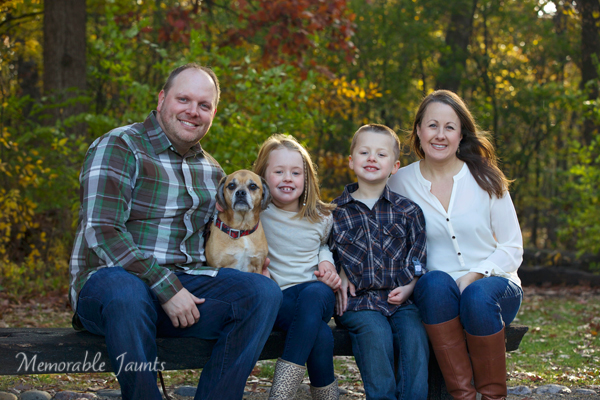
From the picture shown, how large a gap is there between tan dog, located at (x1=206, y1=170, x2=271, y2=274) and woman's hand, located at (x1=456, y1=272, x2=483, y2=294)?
109cm

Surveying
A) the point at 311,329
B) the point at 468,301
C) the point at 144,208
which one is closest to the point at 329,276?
the point at 311,329

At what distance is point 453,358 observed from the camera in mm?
2684

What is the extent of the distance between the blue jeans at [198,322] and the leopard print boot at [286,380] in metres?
0.20

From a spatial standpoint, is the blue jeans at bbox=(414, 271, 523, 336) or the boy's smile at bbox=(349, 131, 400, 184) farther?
the boy's smile at bbox=(349, 131, 400, 184)

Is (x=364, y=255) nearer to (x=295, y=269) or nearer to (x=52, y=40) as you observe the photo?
(x=295, y=269)

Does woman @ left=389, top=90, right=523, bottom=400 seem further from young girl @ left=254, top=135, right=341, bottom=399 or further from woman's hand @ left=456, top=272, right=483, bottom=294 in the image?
young girl @ left=254, top=135, right=341, bottom=399

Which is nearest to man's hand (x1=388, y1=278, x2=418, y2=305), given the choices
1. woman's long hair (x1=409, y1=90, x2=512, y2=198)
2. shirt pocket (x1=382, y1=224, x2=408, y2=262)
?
shirt pocket (x1=382, y1=224, x2=408, y2=262)

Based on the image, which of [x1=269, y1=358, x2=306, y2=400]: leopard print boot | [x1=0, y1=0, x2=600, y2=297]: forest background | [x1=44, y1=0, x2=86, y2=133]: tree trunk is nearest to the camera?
[x1=269, y1=358, x2=306, y2=400]: leopard print boot

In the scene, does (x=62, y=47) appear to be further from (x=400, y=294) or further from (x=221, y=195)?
(x=400, y=294)

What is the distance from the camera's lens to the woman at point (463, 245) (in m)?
2.67

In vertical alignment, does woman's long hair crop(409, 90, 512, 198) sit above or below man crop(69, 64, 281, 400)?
above

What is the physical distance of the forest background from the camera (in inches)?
220

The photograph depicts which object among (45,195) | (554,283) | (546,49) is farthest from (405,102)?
(45,195)

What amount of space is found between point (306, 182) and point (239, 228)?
488 millimetres
